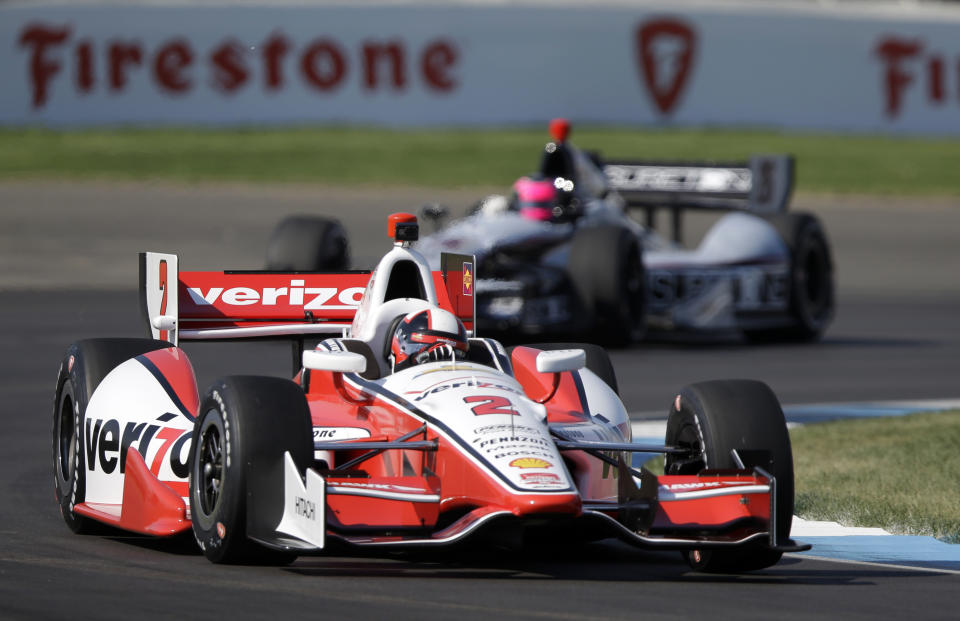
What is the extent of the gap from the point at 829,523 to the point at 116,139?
29.2m

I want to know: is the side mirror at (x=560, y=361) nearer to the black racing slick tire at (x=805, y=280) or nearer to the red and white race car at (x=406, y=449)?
the red and white race car at (x=406, y=449)

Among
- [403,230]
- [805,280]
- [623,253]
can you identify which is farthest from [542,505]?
[805,280]

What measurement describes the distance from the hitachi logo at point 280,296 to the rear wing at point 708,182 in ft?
33.4

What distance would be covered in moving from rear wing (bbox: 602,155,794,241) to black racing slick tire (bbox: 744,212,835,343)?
1.25 ft

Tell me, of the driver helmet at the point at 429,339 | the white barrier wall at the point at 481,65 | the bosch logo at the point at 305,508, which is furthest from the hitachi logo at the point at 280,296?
the white barrier wall at the point at 481,65

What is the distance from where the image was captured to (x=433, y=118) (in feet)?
125

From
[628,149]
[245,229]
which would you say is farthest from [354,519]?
[628,149]

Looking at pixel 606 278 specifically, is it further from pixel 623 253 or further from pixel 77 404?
pixel 77 404

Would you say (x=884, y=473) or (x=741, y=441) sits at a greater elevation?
(x=741, y=441)

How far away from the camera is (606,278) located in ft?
57.6

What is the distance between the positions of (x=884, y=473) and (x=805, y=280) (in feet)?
29.8

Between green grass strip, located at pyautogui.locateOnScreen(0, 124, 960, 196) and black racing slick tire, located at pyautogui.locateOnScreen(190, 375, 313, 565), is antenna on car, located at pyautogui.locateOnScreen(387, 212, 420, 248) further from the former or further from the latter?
green grass strip, located at pyautogui.locateOnScreen(0, 124, 960, 196)

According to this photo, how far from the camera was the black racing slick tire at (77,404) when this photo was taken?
8.75 m

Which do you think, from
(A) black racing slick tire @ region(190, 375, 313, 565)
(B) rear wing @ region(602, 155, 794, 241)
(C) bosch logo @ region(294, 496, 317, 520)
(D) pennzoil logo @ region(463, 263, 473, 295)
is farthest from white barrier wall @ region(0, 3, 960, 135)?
(C) bosch logo @ region(294, 496, 317, 520)
